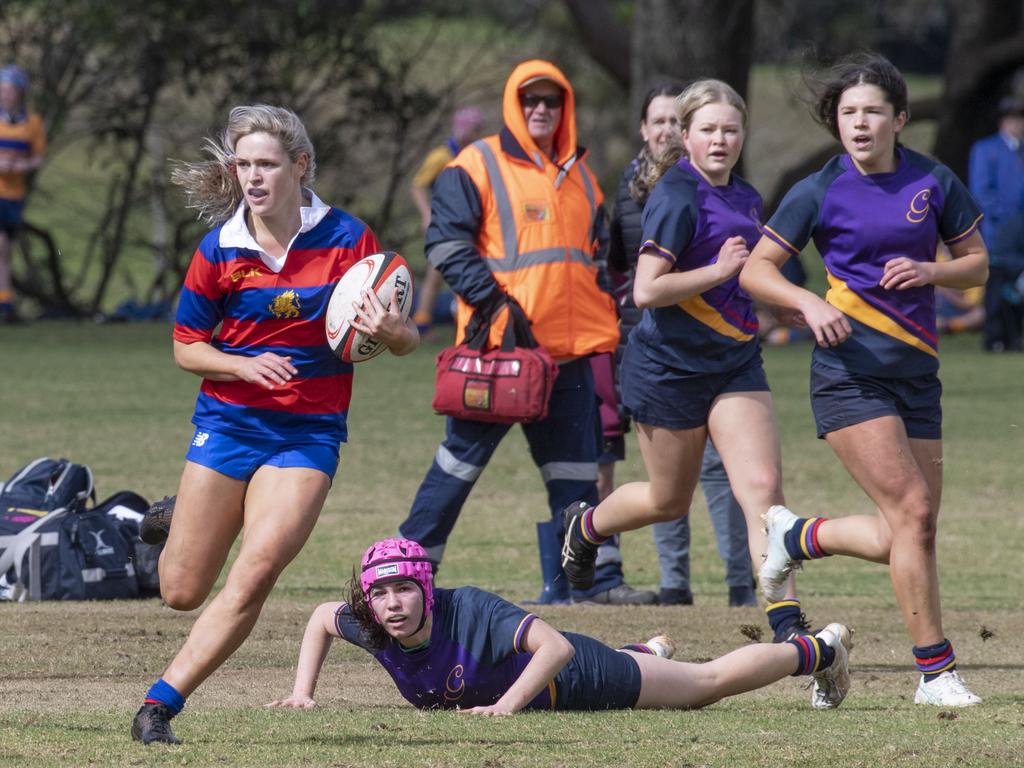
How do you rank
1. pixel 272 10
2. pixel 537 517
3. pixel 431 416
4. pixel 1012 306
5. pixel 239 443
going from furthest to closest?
pixel 272 10
pixel 1012 306
pixel 431 416
pixel 537 517
pixel 239 443

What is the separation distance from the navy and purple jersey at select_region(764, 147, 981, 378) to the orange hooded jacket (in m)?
2.25

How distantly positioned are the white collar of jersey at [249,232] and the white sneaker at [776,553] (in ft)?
6.53

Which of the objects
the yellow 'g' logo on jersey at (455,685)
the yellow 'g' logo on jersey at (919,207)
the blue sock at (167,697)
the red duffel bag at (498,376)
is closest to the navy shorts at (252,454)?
the blue sock at (167,697)

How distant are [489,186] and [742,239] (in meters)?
1.86

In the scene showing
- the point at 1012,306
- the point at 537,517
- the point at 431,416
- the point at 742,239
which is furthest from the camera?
the point at 1012,306

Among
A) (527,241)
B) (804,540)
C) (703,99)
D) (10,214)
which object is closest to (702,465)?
(527,241)

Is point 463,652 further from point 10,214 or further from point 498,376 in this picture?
point 10,214

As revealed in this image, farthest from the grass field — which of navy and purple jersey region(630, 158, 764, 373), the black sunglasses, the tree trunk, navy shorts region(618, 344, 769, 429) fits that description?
the tree trunk

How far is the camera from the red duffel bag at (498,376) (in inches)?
321

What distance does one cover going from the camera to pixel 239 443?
573 centimetres

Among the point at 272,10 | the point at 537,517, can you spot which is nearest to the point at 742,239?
the point at 537,517

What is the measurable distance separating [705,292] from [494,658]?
1.71 metres

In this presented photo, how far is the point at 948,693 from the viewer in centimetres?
630

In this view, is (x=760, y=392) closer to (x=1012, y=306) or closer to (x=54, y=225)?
(x=1012, y=306)
